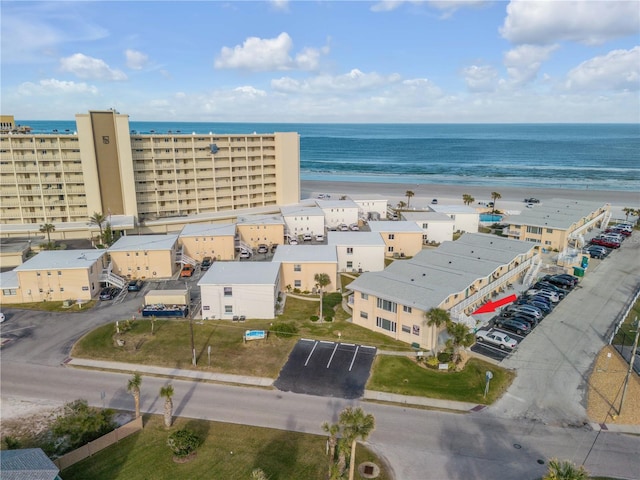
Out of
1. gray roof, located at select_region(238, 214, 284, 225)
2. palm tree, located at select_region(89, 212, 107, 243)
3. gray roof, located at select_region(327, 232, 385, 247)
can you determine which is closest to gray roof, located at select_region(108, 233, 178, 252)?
palm tree, located at select_region(89, 212, 107, 243)

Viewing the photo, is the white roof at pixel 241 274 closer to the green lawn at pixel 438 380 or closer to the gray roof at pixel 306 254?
the gray roof at pixel 306 254

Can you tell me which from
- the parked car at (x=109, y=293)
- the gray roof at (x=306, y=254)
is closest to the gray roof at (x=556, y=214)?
the gray roof at (x=306, y=254)

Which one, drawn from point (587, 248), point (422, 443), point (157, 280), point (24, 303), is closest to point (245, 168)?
point (157, 280)

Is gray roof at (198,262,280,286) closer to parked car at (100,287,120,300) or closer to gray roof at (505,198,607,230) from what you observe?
parked car at (100,287,120,300)

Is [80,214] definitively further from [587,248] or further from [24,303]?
[587,248]

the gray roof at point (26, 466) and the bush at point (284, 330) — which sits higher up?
the gray roof at point (26, 466)

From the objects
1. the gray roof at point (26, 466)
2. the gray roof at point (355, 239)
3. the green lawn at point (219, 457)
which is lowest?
the green lawn at point (219, 457)

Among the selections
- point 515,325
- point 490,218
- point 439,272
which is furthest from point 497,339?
point 490,218
